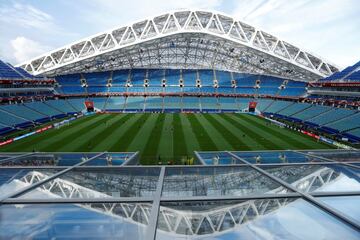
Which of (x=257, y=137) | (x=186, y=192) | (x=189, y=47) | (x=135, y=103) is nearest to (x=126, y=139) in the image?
(x=257, y=137)

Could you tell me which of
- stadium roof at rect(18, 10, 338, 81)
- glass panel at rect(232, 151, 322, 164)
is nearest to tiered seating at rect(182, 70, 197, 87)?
stadium roof at rect(18, 10, 338, 81)

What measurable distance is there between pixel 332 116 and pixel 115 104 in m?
54.4

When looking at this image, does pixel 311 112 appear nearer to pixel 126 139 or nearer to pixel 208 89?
pixel 208 89

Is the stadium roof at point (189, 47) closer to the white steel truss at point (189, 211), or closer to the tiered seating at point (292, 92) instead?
the tiered seating at point (292, 92)

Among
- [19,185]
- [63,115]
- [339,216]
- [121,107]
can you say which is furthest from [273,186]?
[121,107]

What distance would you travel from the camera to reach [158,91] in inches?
3221

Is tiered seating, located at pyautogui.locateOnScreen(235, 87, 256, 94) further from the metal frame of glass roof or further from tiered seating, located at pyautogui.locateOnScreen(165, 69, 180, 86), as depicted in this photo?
the metal frame of glass roof

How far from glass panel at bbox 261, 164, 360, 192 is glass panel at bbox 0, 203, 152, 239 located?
3628 mm

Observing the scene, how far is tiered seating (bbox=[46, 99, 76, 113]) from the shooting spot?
63366 millimetres

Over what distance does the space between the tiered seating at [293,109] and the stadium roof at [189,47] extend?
9.61 m

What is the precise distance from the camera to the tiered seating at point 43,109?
183 ft

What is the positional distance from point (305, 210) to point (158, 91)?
258 feet

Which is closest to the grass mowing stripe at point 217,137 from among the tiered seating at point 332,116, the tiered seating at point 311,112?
the tiered seating at point 332,116

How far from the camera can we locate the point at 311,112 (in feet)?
183
